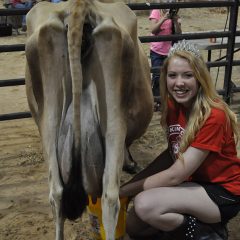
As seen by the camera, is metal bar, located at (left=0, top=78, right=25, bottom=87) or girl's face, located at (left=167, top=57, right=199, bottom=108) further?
metal bar, located at (left=0, top=78, right=25, bottom=87)

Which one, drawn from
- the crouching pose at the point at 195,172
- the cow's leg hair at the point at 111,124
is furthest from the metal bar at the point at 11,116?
the cow's leg hair at the point at 111,124

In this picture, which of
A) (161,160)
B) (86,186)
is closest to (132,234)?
(161,160)

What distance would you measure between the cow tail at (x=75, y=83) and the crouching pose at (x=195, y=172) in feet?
1.19

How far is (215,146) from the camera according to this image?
2.57 metres

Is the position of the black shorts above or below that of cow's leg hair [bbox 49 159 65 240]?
below

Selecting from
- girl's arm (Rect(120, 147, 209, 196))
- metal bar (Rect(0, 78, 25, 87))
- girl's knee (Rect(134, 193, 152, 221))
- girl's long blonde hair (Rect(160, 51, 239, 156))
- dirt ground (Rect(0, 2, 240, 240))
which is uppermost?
girl's long blonde hair (Rect(160, 51, 239, 156))

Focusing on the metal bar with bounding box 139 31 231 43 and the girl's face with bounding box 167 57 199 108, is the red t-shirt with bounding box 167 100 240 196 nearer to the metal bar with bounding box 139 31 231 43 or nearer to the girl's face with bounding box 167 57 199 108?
the girl's face with bounding box 167 57 199 108

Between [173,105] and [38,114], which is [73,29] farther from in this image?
[173,105]

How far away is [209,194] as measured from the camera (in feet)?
8.68

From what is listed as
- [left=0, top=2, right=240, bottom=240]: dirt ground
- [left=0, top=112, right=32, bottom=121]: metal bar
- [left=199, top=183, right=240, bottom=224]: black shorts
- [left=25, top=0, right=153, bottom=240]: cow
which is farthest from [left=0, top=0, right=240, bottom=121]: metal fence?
[left=199, top=183, right=240, bottom=224]: black shorts

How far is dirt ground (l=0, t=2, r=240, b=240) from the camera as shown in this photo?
10.7ft

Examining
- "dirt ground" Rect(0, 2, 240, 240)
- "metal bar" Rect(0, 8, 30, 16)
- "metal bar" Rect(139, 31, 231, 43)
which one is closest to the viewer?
"dirt ground" Rect(0, 2, 240, 240)

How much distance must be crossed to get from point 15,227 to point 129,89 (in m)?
1.44

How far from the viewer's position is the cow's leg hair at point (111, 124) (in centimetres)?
232
